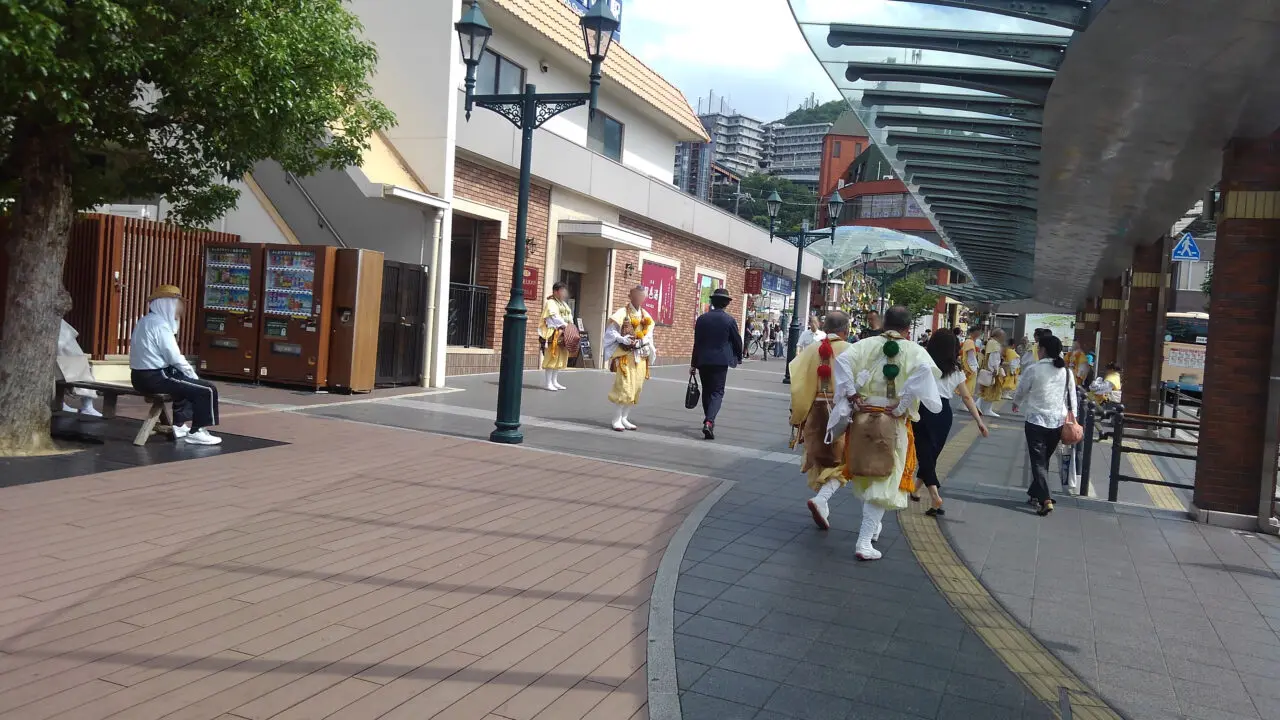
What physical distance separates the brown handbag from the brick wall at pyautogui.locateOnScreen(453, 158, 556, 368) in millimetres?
Result: 10541

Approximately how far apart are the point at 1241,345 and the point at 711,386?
17.4 ft

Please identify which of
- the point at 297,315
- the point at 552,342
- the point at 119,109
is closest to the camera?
the point at 119,109

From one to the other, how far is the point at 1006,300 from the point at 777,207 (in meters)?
15.5

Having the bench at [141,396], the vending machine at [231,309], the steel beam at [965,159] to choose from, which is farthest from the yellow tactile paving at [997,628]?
the vending machine at [231,309]

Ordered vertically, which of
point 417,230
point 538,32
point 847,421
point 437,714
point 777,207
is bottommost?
point 437,714

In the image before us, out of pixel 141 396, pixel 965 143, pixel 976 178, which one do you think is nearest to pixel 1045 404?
pixel 965 143

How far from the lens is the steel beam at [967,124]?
32.7 ft

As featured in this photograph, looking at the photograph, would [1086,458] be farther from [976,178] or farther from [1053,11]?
[976,178]

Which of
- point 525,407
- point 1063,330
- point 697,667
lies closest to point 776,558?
point 697,667

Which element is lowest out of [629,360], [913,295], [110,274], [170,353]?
[170,353]

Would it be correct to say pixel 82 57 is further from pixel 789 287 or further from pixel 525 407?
pixel 789 287

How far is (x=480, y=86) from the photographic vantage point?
16375mm

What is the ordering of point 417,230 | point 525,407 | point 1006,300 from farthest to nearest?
1. point 1006,300
2. point 417,230
3. point 525,407

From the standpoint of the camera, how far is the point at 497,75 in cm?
1689
